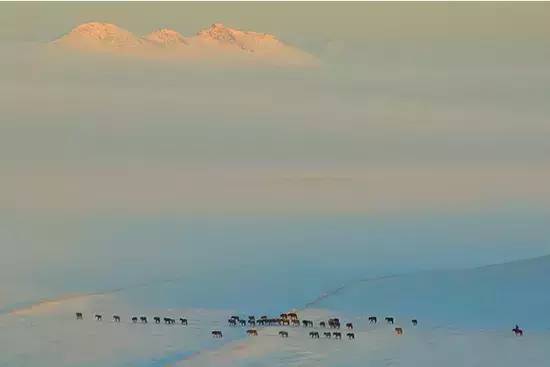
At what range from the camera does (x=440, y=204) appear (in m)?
70.8

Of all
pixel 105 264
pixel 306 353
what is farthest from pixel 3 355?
pixel 105 264

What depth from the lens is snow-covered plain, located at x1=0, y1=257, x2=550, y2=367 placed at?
30.9 meters

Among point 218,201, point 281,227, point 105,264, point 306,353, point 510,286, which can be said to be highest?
point 218,201

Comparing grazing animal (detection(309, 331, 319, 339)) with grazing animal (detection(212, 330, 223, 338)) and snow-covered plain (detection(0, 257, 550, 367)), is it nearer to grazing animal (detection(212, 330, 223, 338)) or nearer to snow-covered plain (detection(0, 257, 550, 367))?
snow-covered plain (detection(0, 257, 550, 367))

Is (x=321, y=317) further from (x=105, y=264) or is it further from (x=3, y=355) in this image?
→ (x=105, y=264)

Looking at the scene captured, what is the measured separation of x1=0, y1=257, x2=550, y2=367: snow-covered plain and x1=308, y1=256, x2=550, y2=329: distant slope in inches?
1.3

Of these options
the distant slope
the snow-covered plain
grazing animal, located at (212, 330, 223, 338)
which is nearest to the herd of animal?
grazing animal, located at (212, 330, 223, 338)

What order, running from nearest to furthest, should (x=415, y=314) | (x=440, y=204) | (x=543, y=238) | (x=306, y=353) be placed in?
(x=306, y=353)
(x=415, y=314)
(x=543, y=238)
(x=440, y=204)

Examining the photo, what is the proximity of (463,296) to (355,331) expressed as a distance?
21.8 ft

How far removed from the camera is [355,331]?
34.4m

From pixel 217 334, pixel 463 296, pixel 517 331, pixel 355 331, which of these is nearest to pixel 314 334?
pixel 355 331

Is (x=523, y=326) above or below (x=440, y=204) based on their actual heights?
Answer: below

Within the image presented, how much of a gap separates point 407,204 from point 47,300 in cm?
3473

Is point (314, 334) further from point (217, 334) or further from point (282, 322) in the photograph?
point (217, 334)
